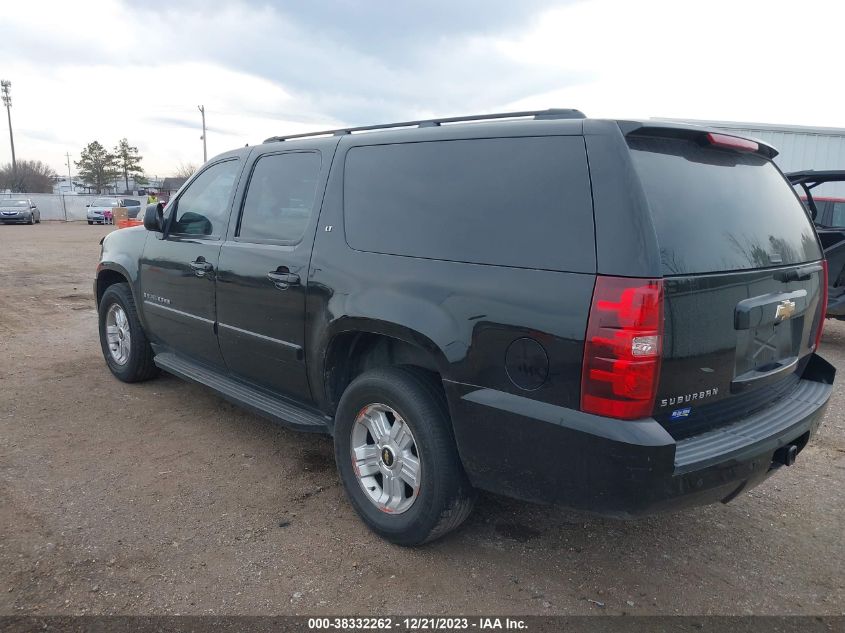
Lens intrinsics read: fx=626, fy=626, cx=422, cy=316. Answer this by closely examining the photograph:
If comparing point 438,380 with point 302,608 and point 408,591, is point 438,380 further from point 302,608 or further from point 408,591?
point 302,608

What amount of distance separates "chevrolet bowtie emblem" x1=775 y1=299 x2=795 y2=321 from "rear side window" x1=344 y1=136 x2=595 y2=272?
0.99m

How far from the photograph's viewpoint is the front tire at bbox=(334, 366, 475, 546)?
2.75m

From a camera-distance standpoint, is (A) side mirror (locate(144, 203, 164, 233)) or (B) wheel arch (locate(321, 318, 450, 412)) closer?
(B) wheel arch (locate(321, 318, 450, 412))

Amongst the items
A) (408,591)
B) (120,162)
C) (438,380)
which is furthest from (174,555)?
(120,162)

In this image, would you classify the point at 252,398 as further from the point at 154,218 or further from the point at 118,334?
the point at 118,334

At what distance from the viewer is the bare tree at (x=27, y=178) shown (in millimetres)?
64881

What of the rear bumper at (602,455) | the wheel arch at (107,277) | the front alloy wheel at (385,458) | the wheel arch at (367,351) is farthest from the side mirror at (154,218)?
the rear bumper at (602,455)

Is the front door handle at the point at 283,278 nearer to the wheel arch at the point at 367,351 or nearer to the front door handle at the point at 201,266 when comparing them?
the wheel arch at the point at 367,351

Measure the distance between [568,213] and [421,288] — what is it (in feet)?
2.37

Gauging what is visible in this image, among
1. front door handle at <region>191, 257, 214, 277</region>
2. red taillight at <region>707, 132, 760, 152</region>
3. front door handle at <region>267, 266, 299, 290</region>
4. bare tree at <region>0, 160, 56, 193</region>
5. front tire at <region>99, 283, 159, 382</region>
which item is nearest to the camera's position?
red taillight at <region>707, 132, 760, 152</region>

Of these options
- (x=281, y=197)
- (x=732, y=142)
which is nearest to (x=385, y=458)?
(x=281, y=197)

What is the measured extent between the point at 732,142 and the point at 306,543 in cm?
266

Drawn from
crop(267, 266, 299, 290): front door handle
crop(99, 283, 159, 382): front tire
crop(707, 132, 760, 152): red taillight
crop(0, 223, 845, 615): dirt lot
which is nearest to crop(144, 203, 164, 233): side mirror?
crop(99, 283, 159, 382): front tire

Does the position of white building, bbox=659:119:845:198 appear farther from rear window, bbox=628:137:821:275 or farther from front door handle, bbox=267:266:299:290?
front door handle, bbox=267:266:299:290
